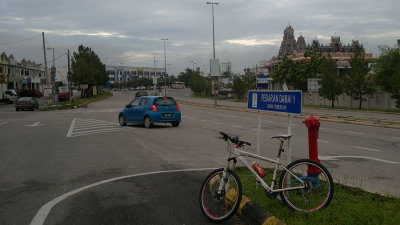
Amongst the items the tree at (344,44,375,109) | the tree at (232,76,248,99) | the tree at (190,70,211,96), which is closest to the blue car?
the tree at (344,44,375,109)

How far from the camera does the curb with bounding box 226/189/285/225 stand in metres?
Result: 4.44

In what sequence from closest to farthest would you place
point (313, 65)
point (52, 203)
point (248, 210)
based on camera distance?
point (248, 210)
point (52, 203)
point (313, 65)

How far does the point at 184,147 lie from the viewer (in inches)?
466

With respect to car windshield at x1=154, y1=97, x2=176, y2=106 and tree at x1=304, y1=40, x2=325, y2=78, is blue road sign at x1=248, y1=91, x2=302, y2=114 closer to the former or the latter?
car windshield at x1=154, y1=97, x2=176, y2=106

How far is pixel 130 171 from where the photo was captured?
824cm

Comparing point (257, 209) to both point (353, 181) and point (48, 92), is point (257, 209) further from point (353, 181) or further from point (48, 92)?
point (48, 92)

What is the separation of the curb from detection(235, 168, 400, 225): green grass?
125 millimetres

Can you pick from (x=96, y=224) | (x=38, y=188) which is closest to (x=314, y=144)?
(x=96, y=224)

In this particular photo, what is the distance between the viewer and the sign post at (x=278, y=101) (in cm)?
551

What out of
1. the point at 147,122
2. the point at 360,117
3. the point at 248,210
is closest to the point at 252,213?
the point at 248,210

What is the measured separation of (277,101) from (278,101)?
0.03m

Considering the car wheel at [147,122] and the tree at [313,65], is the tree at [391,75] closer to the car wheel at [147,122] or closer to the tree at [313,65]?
the tree at [313,65]

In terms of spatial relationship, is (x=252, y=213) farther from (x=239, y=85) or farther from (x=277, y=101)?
(x=239, y=85)

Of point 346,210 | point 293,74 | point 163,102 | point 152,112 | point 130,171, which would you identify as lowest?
point 130,171
